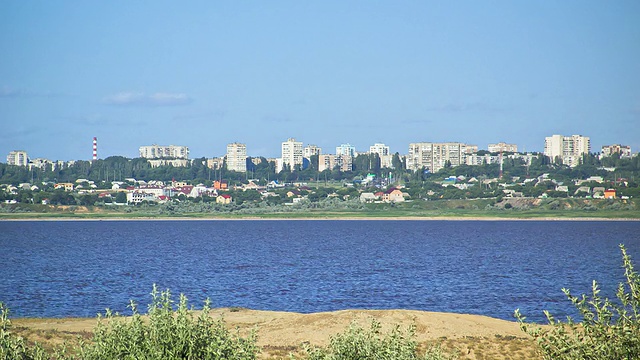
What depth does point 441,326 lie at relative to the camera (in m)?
30.8

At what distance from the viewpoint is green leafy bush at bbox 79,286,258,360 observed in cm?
1459

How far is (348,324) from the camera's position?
30906mm

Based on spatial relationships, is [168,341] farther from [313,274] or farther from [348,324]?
[313,274]

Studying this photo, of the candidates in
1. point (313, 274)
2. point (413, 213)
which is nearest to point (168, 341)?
point (313, 274)

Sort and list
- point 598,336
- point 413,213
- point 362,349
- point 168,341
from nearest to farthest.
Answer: point 598,336
point 168,341
point 362,349
point 413,213

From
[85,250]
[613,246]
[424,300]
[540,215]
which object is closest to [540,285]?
[424,300]

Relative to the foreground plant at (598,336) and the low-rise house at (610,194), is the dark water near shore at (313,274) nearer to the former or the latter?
the foreground plant at (598,336)

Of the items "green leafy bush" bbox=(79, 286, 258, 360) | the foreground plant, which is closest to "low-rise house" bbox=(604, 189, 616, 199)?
the foreground plant

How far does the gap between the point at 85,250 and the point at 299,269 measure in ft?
126

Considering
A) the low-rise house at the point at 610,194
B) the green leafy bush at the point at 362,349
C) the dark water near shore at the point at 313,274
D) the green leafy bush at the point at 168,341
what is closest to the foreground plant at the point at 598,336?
the green leafy bush at the point at 362,349

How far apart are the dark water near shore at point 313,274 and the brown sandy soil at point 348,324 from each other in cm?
743

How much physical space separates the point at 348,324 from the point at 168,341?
16887mm

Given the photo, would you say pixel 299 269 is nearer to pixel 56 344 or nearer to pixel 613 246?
pixel 56 344

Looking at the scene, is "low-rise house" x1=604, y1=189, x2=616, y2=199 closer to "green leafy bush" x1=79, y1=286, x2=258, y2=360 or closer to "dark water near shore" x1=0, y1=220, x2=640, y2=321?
"dark water near shore" x1=0, y1=220, x2=640, y2=321
